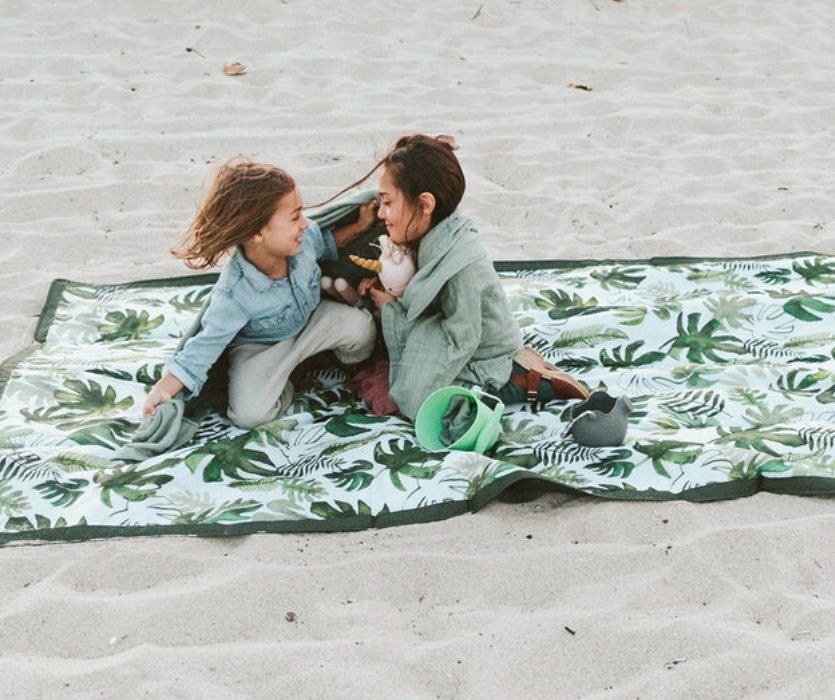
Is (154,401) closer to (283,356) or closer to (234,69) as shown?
(283,356)

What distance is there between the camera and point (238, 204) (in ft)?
9.93

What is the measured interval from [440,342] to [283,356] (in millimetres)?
479

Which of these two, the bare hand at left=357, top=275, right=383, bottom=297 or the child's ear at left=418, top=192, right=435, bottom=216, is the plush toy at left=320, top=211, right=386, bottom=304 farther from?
the child's ear at left=418, top=192, right=435, bottom=216

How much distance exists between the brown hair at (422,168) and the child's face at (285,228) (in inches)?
11.1

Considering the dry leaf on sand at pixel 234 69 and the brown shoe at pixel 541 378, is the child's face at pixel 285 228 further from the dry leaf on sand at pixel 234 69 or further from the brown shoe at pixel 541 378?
the dry leaf on sand at pixel 234 69

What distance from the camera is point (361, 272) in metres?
3.42

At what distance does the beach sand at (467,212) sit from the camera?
88.6 inches

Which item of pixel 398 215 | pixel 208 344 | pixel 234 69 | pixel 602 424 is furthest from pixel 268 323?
pixel 234 69

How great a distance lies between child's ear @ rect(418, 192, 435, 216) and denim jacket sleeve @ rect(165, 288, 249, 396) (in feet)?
2.00

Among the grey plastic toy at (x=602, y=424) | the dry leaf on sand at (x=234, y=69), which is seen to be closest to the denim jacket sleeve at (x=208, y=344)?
the grey plastic toy at (x=602, y=424)

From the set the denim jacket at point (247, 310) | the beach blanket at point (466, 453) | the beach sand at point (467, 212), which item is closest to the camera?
the beach sand at point (467, 212)

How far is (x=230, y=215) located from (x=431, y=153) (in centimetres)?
59

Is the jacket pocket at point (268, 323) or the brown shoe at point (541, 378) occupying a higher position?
the jacket pocket at point (268, 323)

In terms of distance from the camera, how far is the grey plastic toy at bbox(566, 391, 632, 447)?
2910mm
